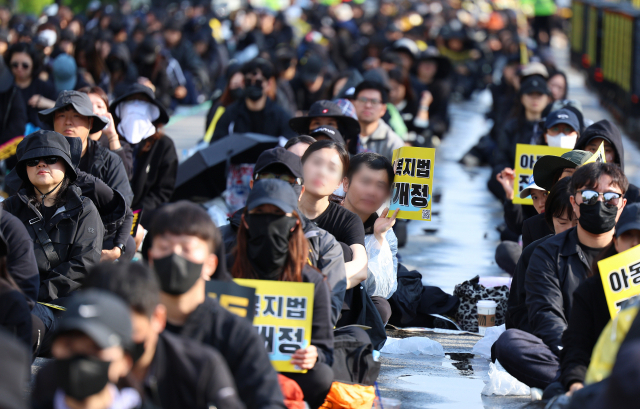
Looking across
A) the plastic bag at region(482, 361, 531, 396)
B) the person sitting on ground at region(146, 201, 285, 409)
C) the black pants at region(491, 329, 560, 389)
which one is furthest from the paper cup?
the person sitting on ground at region(146, 201, 285, 409)

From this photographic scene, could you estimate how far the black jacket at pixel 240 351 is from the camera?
11.5 ft

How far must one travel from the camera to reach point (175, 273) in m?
3.46

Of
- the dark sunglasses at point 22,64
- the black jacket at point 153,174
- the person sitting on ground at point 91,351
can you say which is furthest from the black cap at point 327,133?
the dark sunglasses at point 22,64

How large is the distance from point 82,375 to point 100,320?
158 mm

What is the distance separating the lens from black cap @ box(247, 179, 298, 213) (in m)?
4.23

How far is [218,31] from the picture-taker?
83.9ft

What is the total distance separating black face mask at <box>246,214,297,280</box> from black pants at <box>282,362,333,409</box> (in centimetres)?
43

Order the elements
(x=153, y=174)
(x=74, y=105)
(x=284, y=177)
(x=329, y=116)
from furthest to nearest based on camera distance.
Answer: (x=153, y=174) → (x=329, y=116) → (x=74, y=105) → (x=284, y=177)

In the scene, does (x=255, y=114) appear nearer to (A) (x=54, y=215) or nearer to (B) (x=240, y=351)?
(A) (x=54, y=215)

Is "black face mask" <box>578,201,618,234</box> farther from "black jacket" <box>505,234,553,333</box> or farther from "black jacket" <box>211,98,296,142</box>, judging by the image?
"black jacket" <box>211,98,296,142</box>

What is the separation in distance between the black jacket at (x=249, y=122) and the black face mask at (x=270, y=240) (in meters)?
5.14

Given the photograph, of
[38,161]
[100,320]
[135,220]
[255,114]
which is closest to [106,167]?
[135,220]

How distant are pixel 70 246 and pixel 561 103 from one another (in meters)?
4.96

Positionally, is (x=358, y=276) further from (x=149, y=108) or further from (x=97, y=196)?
(x=149, y=108)
